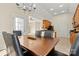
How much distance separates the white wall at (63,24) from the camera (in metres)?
1.97

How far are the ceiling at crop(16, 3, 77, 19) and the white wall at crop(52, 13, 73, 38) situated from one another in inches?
3.2

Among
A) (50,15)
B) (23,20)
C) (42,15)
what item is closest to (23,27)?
(23,20)

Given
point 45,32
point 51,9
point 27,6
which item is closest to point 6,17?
point 27,6

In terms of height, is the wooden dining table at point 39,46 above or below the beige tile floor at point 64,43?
above

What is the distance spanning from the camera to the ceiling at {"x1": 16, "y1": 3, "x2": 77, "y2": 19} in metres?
1.92

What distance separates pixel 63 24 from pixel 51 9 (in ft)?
1.23

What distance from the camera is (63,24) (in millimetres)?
2016

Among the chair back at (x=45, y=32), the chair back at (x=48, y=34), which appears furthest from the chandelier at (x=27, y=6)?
the chair back at (x=48, y=34)

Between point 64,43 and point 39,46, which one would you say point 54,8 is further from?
point 64,43

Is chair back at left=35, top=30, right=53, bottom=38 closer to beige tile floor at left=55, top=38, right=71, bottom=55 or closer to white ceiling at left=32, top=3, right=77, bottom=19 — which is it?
beige tile floor at left=55, top=38, right=71, bottom=55

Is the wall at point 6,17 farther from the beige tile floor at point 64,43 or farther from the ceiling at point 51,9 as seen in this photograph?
the beige tile floor at point 64,43

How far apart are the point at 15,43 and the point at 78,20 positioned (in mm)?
1703

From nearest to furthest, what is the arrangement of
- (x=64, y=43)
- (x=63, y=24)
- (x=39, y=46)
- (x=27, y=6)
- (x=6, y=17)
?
(x=39, y=46) → (x=63, y=24) → (x=27, y=6) → (x=64, y=43) → (x=6, y=17)

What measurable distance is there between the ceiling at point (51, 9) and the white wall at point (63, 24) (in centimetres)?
8
